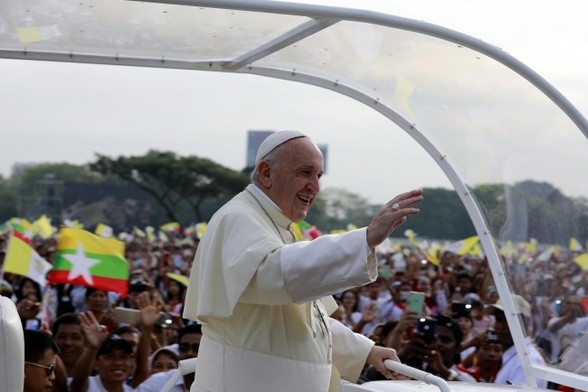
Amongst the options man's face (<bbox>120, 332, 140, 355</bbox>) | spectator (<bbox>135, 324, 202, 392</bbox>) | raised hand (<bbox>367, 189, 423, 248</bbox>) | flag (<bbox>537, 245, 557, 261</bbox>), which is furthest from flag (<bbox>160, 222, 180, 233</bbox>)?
raised hand (<bbox>367, 189, 423, 248</bbox>)

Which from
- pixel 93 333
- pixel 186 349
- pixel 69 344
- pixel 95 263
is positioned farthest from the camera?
pixel 95 263

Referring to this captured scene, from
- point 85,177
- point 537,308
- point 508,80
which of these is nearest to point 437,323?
point 537,308

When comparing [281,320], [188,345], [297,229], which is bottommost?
[188,345]

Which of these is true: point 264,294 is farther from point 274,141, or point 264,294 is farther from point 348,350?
point 348,350

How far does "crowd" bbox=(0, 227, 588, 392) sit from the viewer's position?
612 cm

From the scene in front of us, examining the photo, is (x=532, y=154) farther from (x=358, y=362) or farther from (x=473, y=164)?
(x=358, y=362)

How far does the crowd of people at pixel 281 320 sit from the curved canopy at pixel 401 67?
1.28ft

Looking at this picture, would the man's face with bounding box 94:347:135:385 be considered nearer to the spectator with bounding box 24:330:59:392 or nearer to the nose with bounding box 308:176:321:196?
the spectator with bounding box 24:330:59:392

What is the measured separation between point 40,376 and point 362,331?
6207mm

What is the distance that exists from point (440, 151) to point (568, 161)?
72 cm

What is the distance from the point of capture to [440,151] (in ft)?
20.5

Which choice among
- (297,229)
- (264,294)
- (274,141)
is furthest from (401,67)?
(297,229)

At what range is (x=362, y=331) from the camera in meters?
11.8

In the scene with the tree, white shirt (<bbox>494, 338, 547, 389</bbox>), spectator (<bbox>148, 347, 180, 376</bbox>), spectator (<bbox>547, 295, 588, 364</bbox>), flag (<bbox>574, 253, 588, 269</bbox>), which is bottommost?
spectator (<bbox>148, 347, 180, 376</bbox>)
